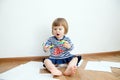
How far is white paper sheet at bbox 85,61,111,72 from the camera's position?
1.13m

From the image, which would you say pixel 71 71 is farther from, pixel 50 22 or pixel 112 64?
pixel 50 22

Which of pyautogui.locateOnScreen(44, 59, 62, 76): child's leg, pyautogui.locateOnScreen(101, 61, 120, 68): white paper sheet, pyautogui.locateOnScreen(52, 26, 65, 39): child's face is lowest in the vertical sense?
pyautogui.locateOnScreen(101, 61, 120, 68): white paper sheet

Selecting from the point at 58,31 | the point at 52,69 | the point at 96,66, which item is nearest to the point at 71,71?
the point at 52,69

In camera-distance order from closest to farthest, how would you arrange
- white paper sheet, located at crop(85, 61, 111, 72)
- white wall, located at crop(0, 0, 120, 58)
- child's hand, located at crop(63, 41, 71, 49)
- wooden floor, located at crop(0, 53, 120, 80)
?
wooden floor, located at crop(0, 53, 120, 80), white paper sheet, located at crop(85, 61, 111, 72), child's hand, located at crop(63, 41, 71, 49), white wall, located at crop(0, 0, 120, 58)

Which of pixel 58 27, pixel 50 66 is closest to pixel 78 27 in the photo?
pixel 58 27

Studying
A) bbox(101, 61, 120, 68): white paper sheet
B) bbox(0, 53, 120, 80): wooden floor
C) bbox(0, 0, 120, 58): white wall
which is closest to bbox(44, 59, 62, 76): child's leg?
bbox(0, 53, 120, 80): wooden floor

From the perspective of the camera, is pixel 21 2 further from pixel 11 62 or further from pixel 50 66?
pixel 50 66

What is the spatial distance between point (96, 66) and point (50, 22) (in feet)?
1.77

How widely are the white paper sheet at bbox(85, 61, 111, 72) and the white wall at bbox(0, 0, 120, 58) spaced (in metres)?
0.23

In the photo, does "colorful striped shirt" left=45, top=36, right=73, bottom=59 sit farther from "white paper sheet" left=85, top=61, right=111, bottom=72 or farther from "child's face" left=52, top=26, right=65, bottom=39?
"white paper sheet" left=85, top=61, right=111, bottom=72

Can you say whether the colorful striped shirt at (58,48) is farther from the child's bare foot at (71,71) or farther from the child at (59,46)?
the child's bare foot at (71,71)

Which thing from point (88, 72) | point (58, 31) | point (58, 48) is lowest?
point (88, 72)

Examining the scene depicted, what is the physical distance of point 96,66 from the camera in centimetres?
121

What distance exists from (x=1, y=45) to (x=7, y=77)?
1.56ft
